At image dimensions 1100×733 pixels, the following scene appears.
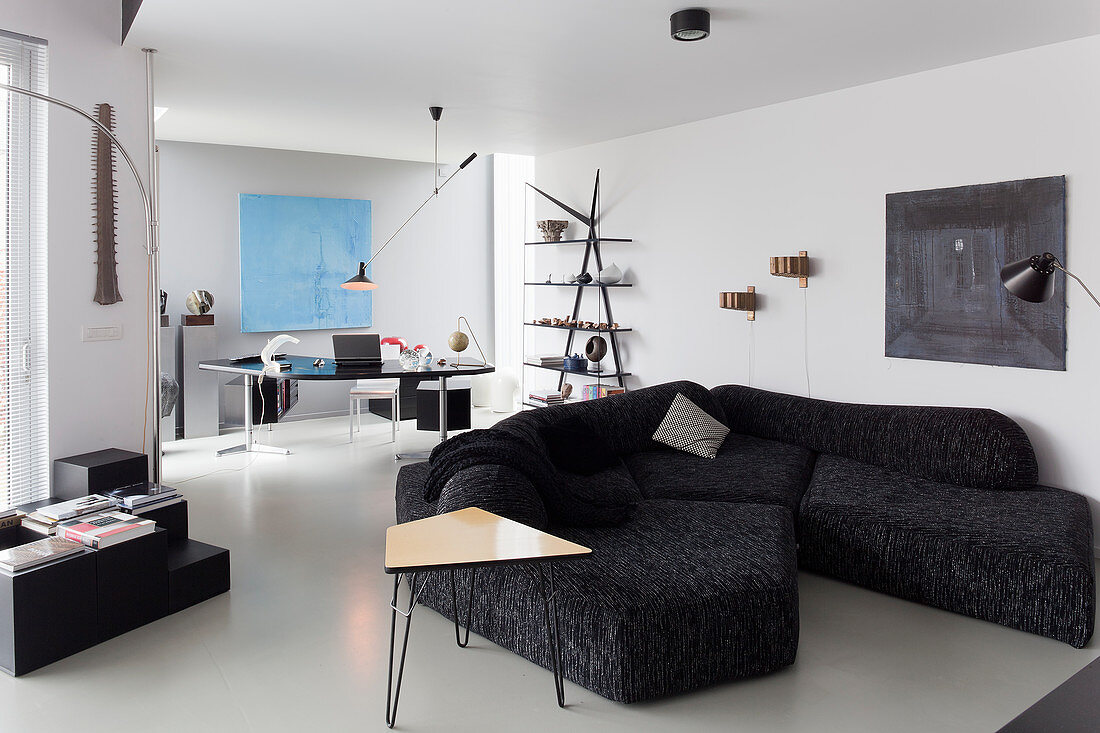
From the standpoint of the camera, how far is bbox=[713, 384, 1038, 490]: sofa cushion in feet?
13.0

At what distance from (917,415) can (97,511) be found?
4030 mm

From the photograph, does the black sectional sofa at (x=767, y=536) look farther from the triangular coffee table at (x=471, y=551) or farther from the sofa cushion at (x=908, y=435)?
the triangular coffee table at (x=471, y=551)

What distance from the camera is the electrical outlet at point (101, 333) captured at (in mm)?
4340

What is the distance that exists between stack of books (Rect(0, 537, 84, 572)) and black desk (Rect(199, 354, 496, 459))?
2547 millimetres

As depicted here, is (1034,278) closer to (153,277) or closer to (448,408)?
(153,277)

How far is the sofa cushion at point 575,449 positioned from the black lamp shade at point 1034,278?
2224 millimetres

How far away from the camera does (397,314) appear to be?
27.6 feet

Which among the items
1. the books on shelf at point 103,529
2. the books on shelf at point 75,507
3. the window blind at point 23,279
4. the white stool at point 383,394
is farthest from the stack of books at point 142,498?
the white stool at point 383,394

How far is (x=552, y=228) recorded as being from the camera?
7.19 metres

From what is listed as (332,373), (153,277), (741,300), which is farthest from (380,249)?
→ (741,300)

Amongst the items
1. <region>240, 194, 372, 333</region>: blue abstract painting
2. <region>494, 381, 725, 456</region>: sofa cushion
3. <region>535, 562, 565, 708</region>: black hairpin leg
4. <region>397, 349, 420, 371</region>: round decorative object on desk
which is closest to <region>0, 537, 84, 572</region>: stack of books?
<region>535, 562, 565, 708</region>: black hairpin leg

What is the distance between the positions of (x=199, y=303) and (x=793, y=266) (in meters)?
4.84

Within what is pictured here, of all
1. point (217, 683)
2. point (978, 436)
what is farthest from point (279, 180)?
point (978, 436)

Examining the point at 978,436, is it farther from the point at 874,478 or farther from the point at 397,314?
the point at 397,314
